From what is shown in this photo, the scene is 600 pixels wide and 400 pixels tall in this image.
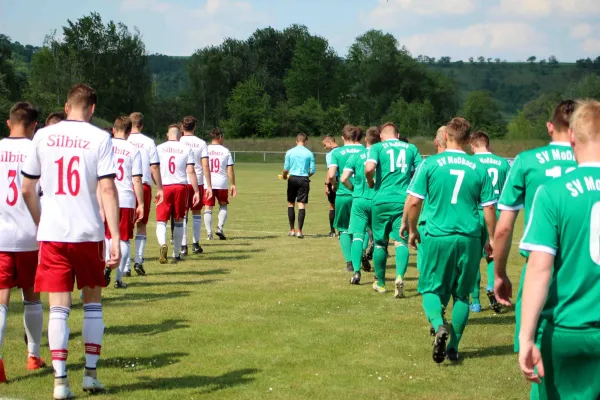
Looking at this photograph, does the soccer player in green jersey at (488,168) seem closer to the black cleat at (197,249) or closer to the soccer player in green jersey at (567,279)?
the soccer player in green jersey at (567,279)

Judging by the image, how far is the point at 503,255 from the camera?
4941mm

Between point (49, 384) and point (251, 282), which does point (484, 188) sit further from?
point (251, 282)

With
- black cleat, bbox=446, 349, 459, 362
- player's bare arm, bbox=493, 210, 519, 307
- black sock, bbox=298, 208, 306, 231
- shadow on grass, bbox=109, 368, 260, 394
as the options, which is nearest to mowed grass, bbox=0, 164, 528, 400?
shadow on grass, bbox=109, 368, 260, 394

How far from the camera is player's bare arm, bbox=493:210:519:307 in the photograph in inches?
191

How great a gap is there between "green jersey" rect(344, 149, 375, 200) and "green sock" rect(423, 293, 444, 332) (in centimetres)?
419

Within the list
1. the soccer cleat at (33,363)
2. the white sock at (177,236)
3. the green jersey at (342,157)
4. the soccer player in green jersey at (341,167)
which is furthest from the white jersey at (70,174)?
the white sock at (177,236)

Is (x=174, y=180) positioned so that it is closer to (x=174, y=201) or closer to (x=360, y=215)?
(x=174, y=201)

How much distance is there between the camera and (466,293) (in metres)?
7.95

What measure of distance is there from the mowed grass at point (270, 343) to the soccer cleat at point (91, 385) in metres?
0.09

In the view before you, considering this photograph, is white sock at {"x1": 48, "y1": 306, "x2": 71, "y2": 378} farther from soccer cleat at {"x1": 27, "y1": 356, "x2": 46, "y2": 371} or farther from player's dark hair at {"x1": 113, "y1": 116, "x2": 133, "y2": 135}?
player's dark hair at {"x1": 113, "y1": 116, "x2": 133, "y2": 135}

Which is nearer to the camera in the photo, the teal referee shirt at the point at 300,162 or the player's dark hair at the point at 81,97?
the player's dark hair at the point at 81,97

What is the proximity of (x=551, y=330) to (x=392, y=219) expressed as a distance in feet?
23.9

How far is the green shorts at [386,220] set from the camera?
11.1 metres

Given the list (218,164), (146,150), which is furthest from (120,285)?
(218,164)
